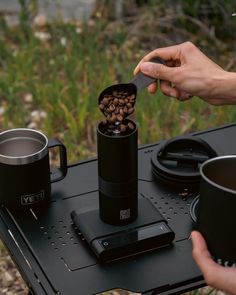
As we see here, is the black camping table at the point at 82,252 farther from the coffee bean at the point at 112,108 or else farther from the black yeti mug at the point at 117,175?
the coffee bean at the point at 112,108

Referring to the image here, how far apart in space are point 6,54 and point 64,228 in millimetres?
1803

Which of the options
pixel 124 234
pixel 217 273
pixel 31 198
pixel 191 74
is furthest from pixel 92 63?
pixel 217 273

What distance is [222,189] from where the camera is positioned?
106 cm

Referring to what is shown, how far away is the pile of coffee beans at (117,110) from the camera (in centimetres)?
126

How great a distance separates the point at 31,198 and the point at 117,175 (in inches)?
8.5

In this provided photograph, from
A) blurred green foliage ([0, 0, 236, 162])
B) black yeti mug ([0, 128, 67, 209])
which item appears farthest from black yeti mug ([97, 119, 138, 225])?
blurred green foliage ([0, 0, 236, 162])

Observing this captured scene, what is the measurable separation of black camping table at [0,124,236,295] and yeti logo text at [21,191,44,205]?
23 millimetres

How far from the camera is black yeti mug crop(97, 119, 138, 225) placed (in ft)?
4.09

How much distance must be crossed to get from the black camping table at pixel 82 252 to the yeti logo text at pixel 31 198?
0.08 ft

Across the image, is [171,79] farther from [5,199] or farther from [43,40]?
Answer: [43,40]

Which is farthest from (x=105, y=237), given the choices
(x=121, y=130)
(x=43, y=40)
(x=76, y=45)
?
(x=43, y=40)

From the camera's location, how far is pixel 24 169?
1.35 m

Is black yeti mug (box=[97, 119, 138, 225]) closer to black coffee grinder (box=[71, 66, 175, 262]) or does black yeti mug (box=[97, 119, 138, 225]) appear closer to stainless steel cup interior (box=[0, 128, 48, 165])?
black coffee grinder (box=[71, 66, 175, 262])

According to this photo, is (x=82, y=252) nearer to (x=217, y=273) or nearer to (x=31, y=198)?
(x=31, y=198)
